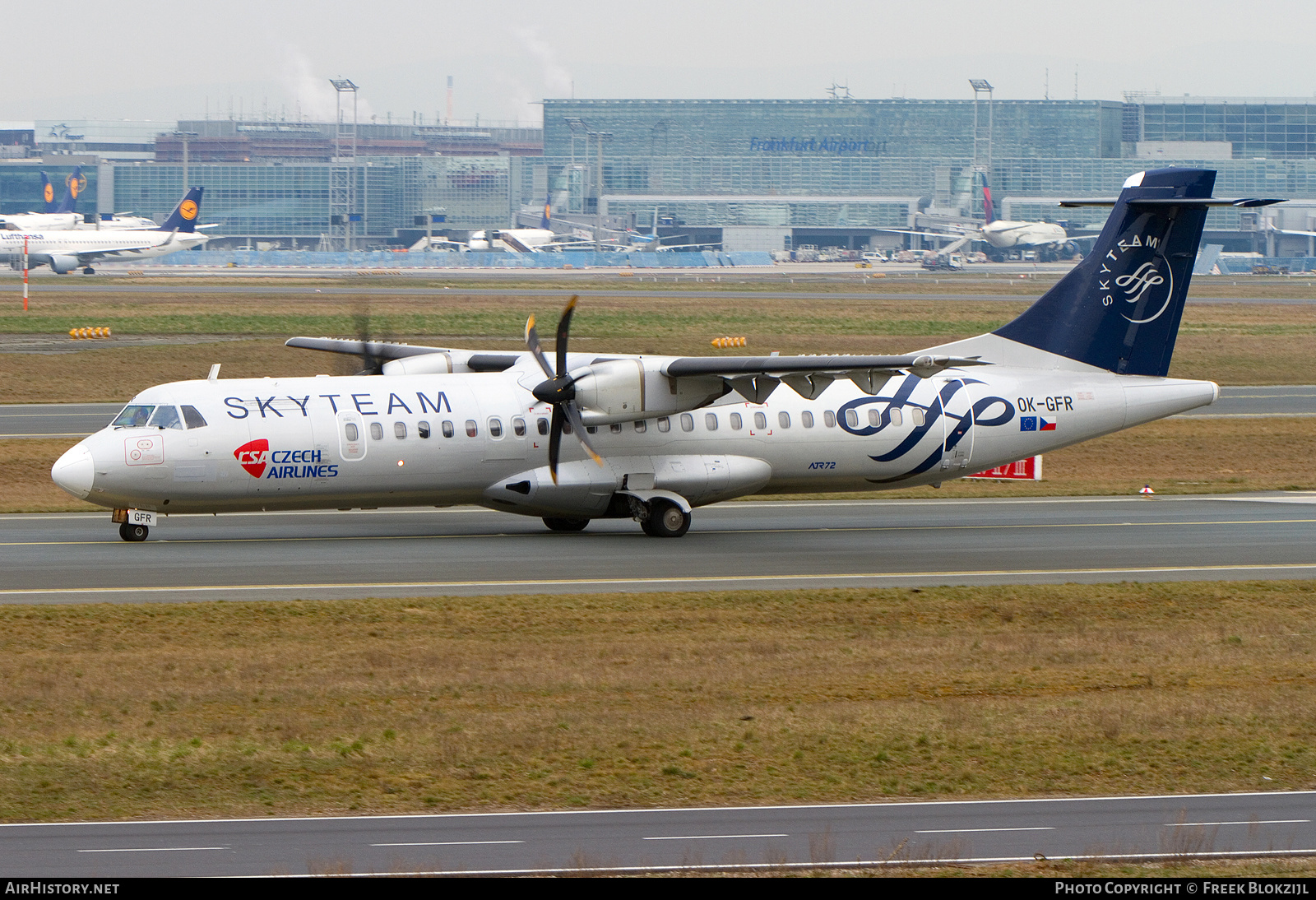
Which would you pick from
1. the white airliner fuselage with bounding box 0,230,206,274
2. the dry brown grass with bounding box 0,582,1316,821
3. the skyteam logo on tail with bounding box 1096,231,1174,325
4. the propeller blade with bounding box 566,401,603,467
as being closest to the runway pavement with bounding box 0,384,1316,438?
the skyteam logo on tail with bounding box 1096,231,1174,325

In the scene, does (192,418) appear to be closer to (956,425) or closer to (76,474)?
(76,474)

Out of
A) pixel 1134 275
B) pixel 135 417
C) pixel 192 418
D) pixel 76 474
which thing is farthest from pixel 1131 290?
pixel 76 474

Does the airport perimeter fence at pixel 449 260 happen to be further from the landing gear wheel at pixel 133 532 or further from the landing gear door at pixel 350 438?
the landing gear door at pixel 350 438

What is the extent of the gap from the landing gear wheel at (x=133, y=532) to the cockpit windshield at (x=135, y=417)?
1951mm

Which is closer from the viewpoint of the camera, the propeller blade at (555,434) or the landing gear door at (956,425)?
the propeller blade at (555,434)

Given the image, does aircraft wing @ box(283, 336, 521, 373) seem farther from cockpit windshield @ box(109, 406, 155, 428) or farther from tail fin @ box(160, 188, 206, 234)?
tail fin @ box(160, 188, 206, 234)

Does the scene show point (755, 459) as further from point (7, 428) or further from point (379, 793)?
point (7, 428)

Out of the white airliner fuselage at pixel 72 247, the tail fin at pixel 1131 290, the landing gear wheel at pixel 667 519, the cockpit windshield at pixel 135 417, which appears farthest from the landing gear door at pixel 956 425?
the white airliner fuselage at pixel 72 247

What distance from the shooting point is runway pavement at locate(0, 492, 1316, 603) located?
24469mm

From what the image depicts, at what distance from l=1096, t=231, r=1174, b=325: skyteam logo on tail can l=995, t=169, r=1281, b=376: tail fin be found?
0.02 meters

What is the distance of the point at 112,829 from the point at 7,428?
34.8 meters

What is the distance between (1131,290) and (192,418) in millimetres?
19666

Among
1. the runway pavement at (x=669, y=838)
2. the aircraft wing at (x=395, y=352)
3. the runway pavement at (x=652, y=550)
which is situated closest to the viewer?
the runway pavement at (x=669, y=838)

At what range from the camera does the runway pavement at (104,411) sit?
43.6m
